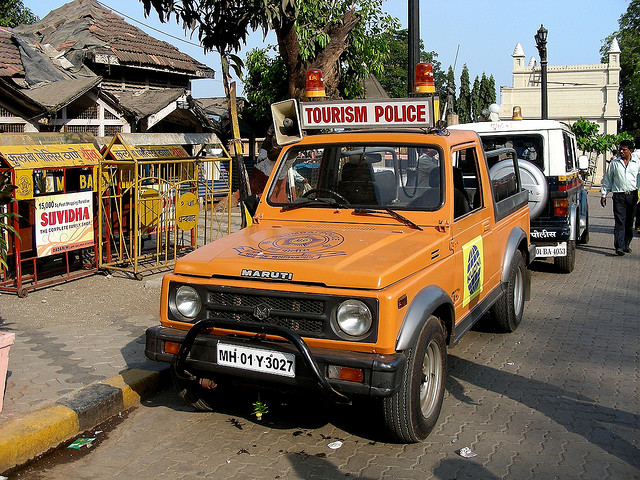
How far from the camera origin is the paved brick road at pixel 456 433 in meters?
3.84

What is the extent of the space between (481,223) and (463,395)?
1.45m

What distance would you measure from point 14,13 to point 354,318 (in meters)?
27.0

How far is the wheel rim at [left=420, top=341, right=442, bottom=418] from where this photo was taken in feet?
14.1

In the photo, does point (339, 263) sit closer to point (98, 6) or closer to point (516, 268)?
point (516, 268)

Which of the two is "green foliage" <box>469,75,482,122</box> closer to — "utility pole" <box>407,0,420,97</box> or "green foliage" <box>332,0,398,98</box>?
"green foliage" <box>332,0,398,98</box>

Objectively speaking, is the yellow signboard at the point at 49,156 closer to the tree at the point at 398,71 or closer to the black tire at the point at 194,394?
the black tire at the point at 194,394

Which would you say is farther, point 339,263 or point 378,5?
point 378,5

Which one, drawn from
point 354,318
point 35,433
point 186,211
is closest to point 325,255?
point 354,318

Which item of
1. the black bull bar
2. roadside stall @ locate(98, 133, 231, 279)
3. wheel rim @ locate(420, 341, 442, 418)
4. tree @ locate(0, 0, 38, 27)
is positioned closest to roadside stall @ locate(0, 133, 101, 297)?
roadside stall @ locate(98, 133, 231, 279)

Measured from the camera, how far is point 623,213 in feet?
37.2

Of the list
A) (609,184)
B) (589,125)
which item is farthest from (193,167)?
(589,125)

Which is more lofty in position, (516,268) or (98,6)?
(98,6)

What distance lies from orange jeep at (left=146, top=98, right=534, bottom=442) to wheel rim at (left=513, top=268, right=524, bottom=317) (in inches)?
42.7

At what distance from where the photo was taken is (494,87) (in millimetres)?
61094
